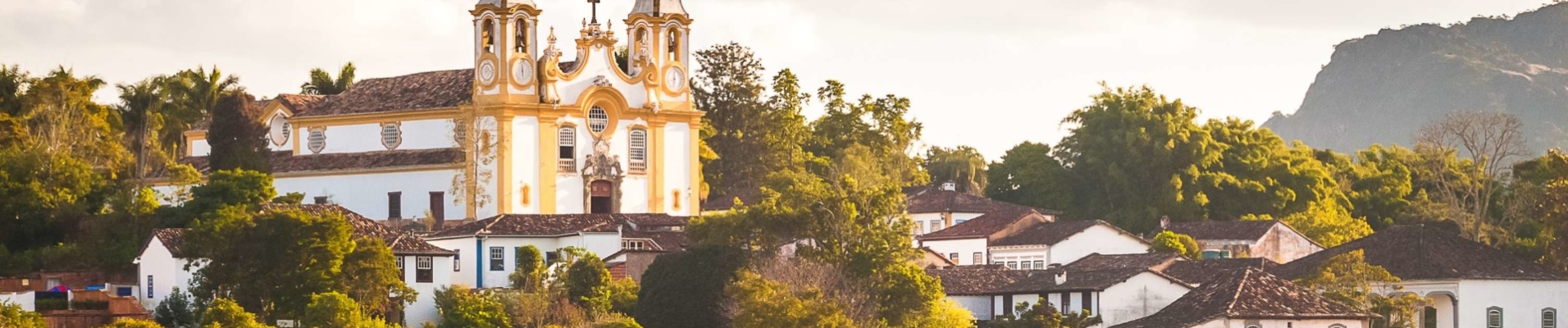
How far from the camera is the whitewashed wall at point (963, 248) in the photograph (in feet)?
273

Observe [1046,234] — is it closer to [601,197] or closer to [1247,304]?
[601,197]

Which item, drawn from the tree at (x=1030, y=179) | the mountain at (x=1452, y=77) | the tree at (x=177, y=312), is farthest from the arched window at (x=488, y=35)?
the mountain at (x=1452, y=77)

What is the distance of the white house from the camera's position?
7962 cm

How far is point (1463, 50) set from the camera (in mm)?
175875

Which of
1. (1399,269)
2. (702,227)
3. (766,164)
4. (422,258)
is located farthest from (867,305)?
(766,164)

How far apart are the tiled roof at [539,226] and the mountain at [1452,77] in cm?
10660

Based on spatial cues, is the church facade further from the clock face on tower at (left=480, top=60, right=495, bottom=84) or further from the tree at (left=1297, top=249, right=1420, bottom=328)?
the tree at (left=1297, top=249, right=1420, bottom=328)

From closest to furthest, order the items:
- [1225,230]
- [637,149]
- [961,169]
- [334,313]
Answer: [334,313] < [637,149] < [1225,230] < [961,169]

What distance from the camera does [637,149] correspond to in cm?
7988

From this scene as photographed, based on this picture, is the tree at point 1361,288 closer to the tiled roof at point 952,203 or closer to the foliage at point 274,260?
the tiled roof at point 952,203

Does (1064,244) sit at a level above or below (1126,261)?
above

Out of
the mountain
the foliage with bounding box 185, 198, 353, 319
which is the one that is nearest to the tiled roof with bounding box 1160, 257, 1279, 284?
the foliage with bounding box 185, 198, 353, 319

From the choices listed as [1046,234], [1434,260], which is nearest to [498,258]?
[1046,234]

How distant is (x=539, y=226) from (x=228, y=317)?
571 inches
